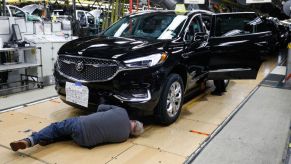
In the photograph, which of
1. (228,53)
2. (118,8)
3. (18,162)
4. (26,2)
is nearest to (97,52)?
(18,162)

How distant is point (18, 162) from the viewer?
3244 mm

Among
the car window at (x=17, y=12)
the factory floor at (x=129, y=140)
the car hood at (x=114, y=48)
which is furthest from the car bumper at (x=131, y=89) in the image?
the car window at (x=17, y=12)

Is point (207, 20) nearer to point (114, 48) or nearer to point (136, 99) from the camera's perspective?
point (114, 48)

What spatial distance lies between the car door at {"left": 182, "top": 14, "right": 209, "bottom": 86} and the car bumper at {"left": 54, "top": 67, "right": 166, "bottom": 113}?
0.88 meters

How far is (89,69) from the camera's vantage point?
155 inches

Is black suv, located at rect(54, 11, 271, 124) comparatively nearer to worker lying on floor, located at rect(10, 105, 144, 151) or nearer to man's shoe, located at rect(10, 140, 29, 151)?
worker lying on floor, located at rect(10, 105, 144, 151)

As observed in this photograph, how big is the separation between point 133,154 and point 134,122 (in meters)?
0.47

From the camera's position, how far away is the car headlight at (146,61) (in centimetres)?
377

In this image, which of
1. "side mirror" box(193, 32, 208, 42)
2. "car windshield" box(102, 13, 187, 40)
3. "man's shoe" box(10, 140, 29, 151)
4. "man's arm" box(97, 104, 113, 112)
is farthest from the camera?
"side mirror" box(193, 32, 208, 42)

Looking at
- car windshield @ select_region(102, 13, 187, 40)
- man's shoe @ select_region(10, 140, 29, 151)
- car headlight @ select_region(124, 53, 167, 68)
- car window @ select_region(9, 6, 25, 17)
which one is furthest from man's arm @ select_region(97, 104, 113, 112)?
car window @ select_region(9, 6, 25, 17)

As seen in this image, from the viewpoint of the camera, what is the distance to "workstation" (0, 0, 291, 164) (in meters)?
3.50

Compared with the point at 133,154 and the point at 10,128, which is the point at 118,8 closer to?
the point at 10,128

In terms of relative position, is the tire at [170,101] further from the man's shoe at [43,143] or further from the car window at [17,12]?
the car window at [17,12]

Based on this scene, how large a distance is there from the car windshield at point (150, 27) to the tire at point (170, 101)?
68 cm
